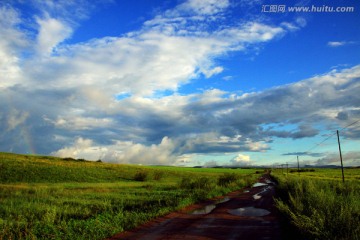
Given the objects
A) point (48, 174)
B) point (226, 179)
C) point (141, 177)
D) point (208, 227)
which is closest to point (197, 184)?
point (226, 179)

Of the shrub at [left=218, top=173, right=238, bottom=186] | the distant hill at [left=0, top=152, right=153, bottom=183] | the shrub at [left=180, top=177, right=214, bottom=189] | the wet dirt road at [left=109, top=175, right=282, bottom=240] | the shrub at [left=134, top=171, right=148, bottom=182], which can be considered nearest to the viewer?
the wet dirt road at [left=109, top=175, right=282, bottom=240]

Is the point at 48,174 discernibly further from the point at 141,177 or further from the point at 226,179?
the point at 226,179

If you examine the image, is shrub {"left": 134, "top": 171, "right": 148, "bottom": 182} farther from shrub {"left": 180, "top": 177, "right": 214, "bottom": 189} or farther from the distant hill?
shrub {"left": 180, "top": 177, "right": 214, "bottom": 189}

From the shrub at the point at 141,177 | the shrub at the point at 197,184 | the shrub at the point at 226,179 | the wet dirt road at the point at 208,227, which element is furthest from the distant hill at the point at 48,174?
the wet dirt road at the point at 208,227

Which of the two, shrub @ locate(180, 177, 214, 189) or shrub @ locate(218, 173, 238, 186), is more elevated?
shrub @ locate(218, 173, 238, 186)

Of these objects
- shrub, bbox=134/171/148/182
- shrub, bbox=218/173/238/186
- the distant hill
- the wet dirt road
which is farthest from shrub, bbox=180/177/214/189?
the distant hill

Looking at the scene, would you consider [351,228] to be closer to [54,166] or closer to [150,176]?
[150,176]

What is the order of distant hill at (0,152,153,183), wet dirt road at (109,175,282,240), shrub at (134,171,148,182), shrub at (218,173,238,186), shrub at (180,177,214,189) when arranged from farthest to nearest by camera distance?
shrub at (134,171,148,182)
distant hill at (0,152,153,183)
shrub at (218,173,238,186)
shrub at (180,177,214,189)
wet dirt road at (109,175,282,240)

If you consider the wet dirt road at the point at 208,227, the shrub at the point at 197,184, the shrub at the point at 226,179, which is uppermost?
the shrub at the point at 226,179

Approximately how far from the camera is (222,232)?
1136 cm

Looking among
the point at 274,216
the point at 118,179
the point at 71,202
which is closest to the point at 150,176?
the point at 118,179

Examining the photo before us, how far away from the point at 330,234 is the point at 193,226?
5533 mm

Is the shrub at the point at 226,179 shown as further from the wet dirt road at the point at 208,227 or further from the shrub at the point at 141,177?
the wet dirt road at the point at 208,227

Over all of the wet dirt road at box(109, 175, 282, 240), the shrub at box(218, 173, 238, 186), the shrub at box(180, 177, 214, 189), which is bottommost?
the wet dirt road at box(109, 175, 282, 240)
